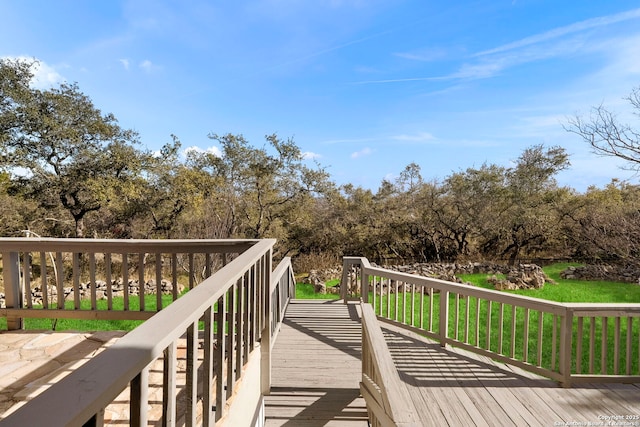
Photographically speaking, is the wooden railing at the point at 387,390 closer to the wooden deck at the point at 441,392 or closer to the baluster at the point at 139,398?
the wooden deck at the point at 441,392

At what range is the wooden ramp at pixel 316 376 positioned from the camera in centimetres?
304

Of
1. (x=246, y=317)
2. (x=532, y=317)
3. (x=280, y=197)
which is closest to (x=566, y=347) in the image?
(x=246, y=317)

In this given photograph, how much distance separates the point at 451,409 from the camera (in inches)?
112

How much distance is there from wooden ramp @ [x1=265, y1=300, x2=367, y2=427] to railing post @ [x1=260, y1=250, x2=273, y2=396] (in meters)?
0.38

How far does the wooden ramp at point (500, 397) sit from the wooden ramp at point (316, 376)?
61 centimetres

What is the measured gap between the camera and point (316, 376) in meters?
3.46

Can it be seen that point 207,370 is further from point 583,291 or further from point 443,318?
point 583,291

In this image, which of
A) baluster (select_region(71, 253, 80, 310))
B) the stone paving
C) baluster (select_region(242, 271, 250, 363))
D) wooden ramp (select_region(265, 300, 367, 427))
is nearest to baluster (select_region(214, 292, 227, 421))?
the stone paving

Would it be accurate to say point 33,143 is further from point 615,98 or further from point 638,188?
point 638,188

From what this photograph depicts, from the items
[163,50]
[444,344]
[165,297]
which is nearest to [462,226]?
[444,344]

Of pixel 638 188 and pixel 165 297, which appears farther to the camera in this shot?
pixel 638 188

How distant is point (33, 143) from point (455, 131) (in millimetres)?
21953

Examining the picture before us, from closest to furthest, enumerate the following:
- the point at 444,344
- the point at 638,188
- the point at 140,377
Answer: the point at 140,377 → the point at 444,344 → the point at 638,188

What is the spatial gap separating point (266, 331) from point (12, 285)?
243 centimetres
